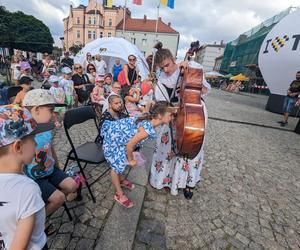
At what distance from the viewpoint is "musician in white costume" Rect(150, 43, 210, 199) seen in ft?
8.11

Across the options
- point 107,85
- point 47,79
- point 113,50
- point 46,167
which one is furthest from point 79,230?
point 113,50

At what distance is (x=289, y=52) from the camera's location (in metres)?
9.34

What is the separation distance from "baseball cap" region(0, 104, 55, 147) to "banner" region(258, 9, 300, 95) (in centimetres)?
1138

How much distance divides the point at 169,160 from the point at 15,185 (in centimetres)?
201

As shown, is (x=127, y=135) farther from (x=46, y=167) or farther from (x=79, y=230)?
(x=79, y=230)

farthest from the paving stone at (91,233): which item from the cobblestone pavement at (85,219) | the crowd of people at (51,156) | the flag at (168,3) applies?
the flag at (168,3)

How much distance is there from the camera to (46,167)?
6.12 ft

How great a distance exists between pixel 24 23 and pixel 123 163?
51394 millimetres

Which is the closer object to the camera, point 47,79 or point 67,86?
point 67,86

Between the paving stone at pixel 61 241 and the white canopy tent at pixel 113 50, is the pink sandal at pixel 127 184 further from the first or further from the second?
the white canopy tent at pixel 113 50

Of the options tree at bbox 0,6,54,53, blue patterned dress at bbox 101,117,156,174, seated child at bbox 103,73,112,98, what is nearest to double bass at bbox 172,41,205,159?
blue patterned dress at bbox 101,117,156,174

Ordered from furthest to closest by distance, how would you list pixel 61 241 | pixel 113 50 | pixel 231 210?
pixel 113 50 → pixel 231 210 → pixel 61 241

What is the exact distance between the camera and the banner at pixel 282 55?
916cm

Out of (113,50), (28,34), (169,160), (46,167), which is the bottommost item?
(169,160)
